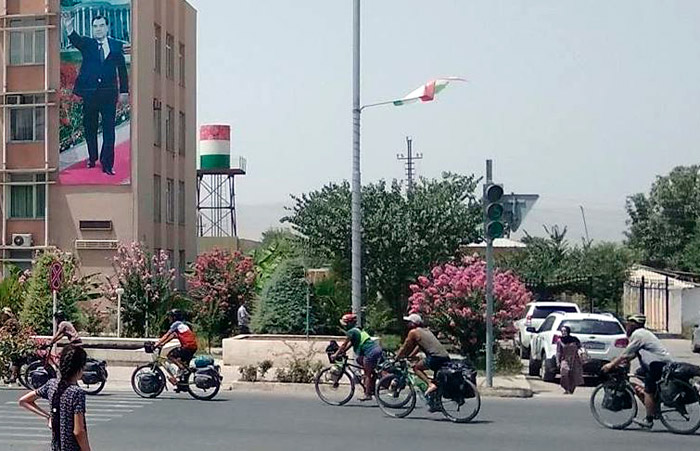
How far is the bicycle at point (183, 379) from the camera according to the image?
19.6 m

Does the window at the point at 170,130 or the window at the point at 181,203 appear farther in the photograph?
the window at the point at 181,203

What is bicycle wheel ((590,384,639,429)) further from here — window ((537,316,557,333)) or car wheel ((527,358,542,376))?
car wheel ((527,358,542,376))

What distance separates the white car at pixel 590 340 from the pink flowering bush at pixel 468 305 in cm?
117

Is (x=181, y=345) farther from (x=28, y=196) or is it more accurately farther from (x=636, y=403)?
(x=28, y=196)

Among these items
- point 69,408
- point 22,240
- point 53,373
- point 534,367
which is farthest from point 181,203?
point 69,408

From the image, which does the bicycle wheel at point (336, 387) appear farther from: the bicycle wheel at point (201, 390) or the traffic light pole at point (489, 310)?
the traffic light pole at point (489, 310)

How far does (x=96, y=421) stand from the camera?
16.3 metres

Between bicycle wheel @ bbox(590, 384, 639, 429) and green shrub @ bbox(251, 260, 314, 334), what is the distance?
15.5 metres

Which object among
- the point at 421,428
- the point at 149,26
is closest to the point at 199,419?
the point at 421,428

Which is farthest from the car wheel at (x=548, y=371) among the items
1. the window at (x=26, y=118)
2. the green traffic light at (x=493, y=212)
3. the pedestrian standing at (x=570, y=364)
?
the window at (x=26, y=118)

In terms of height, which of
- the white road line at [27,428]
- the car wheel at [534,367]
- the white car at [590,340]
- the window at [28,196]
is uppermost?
the window at [28,196]

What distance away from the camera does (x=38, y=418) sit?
655 inches

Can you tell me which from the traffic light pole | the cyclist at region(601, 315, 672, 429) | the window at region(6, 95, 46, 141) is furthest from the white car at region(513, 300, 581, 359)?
the window at region(6, 95, 46, 141)

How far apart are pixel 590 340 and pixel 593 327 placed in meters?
0.48
